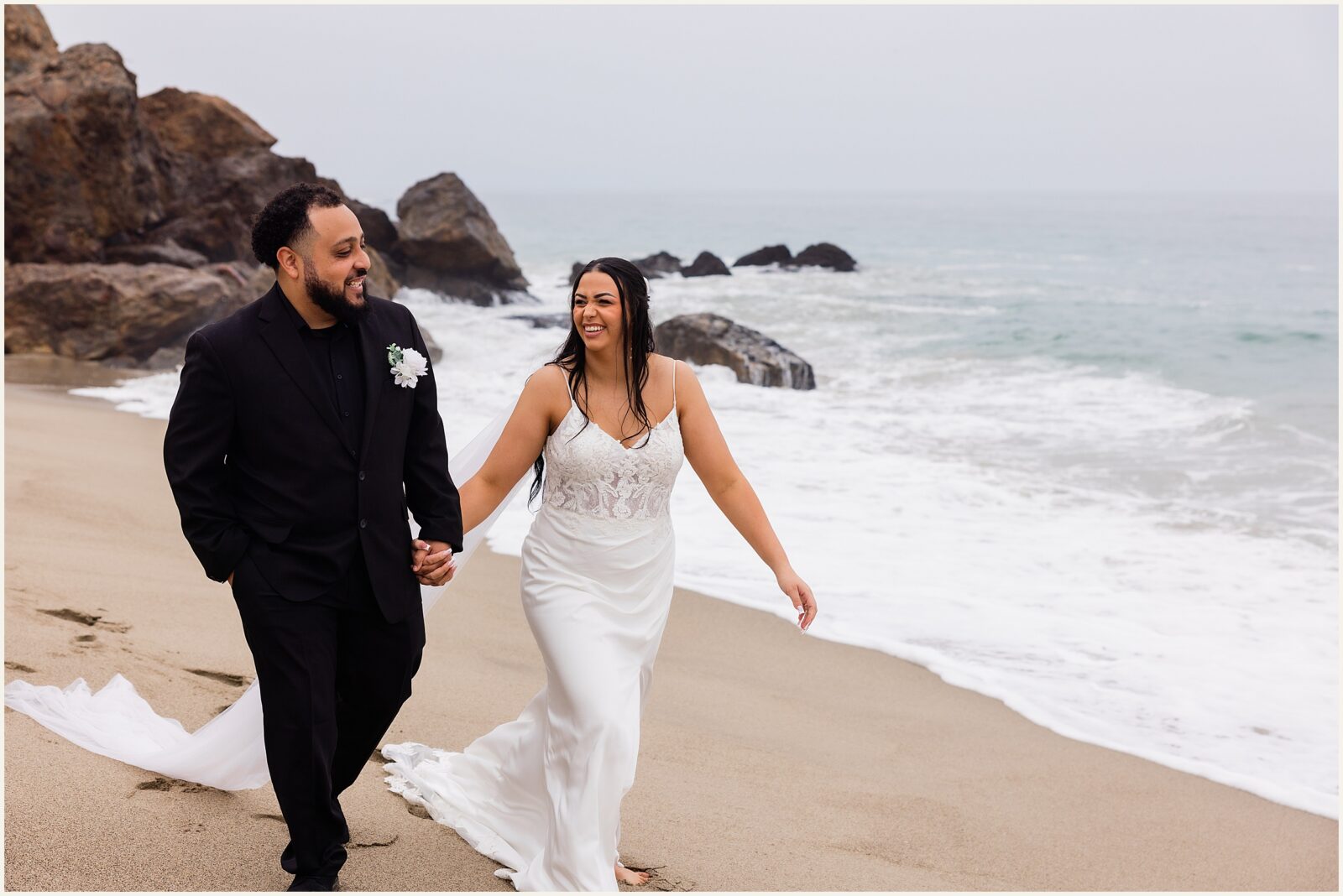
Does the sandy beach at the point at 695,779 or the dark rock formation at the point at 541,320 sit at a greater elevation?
the dark rock formation at the point at 541,320

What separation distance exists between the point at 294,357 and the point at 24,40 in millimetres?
24132

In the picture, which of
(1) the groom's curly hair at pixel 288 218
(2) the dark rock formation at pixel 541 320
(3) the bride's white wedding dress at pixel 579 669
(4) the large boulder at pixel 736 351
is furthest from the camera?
(2) the dark rock formation at pixel 541 320

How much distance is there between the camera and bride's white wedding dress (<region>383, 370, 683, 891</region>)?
3721 millimetres

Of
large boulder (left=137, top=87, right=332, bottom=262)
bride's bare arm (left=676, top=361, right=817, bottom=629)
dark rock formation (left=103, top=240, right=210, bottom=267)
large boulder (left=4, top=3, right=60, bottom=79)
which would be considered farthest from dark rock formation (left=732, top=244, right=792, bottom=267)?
bride's bare arm (left=676, top=361, right=817, bottom=629)

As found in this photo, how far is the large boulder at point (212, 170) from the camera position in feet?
74.1

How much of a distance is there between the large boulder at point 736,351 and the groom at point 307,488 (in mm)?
15179

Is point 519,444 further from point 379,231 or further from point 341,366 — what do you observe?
point 379,231

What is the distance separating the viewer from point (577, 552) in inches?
159

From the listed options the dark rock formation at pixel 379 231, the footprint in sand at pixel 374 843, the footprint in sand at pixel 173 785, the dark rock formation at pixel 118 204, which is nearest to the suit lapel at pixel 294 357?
the footprint in sand at pixel 374 843

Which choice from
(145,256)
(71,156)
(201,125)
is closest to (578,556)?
(145,256)

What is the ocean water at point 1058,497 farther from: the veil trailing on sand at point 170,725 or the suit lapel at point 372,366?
the suit lapel at point 372,366

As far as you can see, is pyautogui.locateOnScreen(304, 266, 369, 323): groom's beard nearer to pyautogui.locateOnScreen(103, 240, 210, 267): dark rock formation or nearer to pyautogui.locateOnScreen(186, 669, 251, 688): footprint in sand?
pyautogui.locateOnScreen(186, 669, 251, 688): footprint in sand

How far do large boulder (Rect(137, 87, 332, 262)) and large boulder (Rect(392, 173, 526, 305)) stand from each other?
3.53 m

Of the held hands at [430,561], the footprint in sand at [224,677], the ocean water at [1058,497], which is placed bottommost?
the ocean water at [1058,497]
